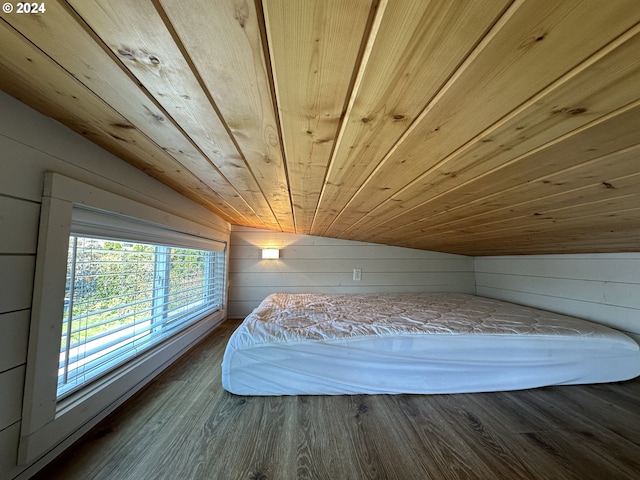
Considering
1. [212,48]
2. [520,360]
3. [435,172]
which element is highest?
[212,48]

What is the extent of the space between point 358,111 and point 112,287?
178 centimetres

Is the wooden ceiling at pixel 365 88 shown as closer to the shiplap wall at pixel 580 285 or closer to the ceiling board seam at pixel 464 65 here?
the ceiling board seam at pixel 464 65

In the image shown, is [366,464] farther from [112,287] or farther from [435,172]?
[112,287]

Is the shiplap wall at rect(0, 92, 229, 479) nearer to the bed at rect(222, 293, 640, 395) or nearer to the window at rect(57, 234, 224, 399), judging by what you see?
the window at rect(57, 234, 224, 399)

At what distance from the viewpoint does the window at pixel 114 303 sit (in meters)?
1.23

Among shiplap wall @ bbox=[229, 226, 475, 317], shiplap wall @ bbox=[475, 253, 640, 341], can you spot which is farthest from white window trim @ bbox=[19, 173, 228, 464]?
shiplap wall @ bbox=[475, 253, 640, 341]

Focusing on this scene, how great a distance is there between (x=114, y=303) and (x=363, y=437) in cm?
172

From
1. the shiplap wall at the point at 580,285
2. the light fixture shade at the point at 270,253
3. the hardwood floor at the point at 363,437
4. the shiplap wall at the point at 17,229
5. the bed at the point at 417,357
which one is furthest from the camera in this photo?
the light fixture shade at the point at 270,253

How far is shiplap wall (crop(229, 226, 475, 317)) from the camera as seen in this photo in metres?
3.61

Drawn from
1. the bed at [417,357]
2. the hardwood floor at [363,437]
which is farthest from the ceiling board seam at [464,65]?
the hardwood floor at [363,437]

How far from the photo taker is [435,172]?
45.5 inches

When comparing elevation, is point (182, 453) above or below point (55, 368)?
below

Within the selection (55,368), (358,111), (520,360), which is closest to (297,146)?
(358,111)

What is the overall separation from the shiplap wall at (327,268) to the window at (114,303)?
43.2 inches
